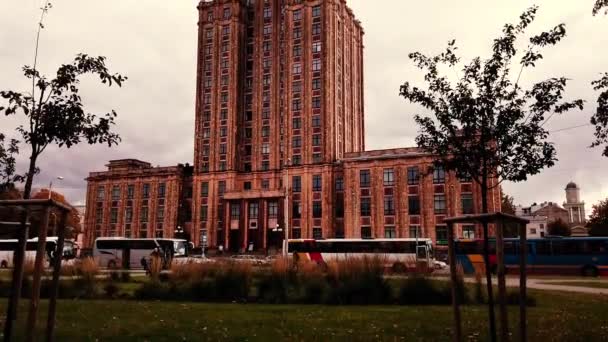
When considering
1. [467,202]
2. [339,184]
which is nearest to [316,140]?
[339,184]

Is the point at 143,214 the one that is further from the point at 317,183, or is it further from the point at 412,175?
the point at 412,175

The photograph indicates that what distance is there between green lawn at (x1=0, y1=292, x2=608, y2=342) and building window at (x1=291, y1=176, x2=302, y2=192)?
2490 inches

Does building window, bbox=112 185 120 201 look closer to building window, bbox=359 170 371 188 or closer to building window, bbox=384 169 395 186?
building window, bbox=359 170 371 188

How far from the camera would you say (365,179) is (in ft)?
240

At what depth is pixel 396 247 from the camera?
44.5 m

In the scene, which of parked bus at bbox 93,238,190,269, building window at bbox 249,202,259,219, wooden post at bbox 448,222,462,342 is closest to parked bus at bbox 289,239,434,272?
parked bus at bbox 93,238,190,269

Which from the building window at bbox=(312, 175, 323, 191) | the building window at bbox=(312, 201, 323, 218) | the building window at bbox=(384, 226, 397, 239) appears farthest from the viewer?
the building window at bbox=(312, 175, 323, 191)

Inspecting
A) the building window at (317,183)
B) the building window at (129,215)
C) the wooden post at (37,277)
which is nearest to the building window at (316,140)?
the building window at (317,183)

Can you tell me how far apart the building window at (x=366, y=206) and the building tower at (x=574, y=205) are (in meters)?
133

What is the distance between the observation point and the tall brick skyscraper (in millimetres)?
71500

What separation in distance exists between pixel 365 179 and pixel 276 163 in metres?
16.7

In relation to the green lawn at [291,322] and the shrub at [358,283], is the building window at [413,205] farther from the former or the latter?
the green lawn at [291,322]

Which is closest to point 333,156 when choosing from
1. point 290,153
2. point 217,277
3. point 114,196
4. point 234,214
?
point 290,153

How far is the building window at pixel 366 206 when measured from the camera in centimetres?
7219
